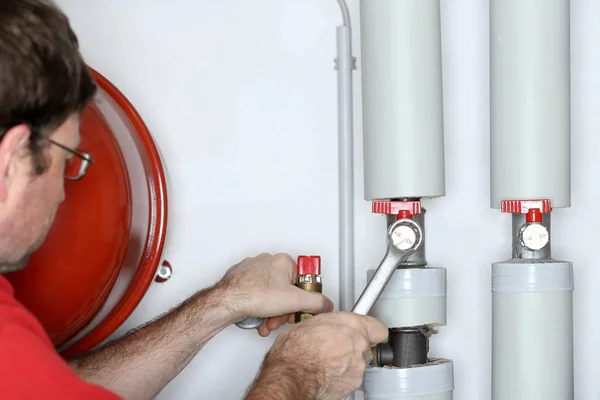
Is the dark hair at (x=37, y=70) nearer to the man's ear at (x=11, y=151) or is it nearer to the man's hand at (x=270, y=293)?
the man's ear at (x=11, y=151)

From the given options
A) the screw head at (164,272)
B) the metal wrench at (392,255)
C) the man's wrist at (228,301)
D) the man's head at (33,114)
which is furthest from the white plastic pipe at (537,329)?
the man's head at (33,114)

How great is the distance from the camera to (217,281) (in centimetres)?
127

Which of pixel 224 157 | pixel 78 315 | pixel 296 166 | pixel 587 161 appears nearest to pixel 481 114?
pixel 587 161

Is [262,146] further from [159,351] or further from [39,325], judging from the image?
[39,325]

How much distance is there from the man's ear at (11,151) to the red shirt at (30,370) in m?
0.13

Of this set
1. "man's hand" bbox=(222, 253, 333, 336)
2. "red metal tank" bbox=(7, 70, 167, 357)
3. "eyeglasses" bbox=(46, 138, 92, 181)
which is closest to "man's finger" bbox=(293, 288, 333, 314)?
"man's hand" bbox=(222, 253, 333, 336)

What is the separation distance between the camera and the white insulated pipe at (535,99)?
1.10m

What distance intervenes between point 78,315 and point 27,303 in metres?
0.08

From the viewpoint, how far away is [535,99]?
3.61 feet

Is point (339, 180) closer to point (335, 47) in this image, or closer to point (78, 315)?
point (335, 47)

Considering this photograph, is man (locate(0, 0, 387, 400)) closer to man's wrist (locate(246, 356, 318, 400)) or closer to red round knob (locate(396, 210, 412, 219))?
man's wrist (locate(246, 356, 318, 400))

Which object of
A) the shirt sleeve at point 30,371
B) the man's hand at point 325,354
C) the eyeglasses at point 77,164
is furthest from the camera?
the man's hand at point 325,354

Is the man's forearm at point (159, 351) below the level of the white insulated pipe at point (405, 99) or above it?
below

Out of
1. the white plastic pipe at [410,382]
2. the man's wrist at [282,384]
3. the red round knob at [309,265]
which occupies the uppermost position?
the red round knob at [309,265]
